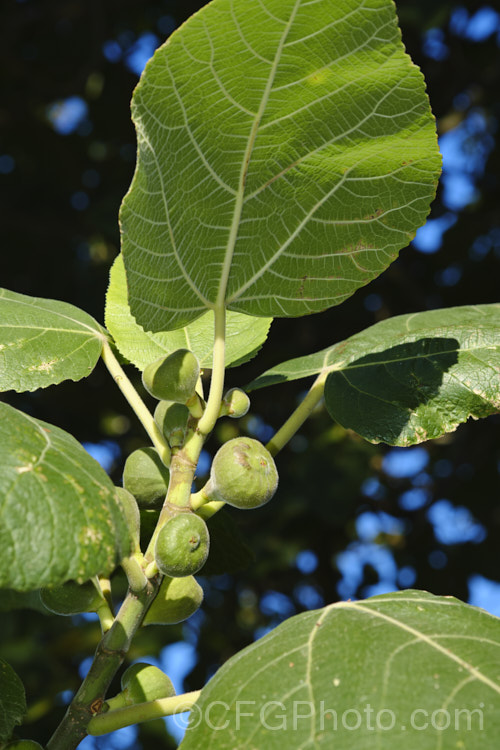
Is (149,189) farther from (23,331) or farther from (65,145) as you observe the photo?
(65,145)

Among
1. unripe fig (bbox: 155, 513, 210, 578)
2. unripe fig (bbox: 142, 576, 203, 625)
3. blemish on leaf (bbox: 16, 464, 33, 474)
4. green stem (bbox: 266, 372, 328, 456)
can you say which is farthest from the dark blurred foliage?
blemish on leaf (bbox: 16, 464, 33, 474)

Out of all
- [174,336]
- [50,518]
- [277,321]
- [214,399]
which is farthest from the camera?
[277,321]

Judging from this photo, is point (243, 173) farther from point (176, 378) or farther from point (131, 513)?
point (131, 513)

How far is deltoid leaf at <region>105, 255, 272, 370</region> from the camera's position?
1097 millimetres

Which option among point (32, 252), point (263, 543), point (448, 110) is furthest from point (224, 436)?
point (448, 110)

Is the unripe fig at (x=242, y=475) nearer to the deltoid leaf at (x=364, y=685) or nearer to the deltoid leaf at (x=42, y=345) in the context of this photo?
the deltoid leaf at (x=364, y=685)

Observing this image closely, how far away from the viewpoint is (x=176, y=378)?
0.83m

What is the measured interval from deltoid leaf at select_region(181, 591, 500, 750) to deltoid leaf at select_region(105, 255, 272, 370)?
444 millimetres

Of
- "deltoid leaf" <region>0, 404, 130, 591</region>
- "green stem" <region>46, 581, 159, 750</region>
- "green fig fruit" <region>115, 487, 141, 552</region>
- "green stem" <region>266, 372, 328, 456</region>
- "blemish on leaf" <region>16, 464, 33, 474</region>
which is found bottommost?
"green stem" <region>266, 372, 328, 456</region>

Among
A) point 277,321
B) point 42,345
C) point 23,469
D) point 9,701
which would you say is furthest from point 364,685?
point 277,321

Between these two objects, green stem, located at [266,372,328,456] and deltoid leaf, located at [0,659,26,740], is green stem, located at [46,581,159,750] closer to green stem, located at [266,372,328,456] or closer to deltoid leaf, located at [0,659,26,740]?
deltoid leaf, located at [0,659,26,740]

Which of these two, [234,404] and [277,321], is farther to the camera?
[277,321]

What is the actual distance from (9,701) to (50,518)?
16.8 inches

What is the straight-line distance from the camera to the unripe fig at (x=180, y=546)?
2.47ft
